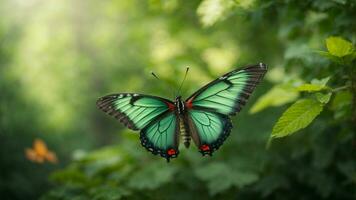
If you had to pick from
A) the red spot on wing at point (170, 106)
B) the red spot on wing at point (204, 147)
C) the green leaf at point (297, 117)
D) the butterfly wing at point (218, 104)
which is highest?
the red spot on wing at point (170, 106)

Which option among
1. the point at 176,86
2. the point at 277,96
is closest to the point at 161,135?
the point at 277,96

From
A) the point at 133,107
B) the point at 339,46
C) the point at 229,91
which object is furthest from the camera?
the point at 133,107

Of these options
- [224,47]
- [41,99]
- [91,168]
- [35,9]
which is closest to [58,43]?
[35,9]

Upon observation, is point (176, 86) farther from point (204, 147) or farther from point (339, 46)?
point (339, 46)

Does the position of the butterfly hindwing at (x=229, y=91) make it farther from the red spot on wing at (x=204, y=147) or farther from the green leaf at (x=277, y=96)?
the green leaf at (x=277, y=96)

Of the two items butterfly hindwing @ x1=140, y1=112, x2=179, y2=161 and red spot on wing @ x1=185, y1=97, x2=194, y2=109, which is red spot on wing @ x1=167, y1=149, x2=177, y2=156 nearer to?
butterfly hindwing @ x1=140, y1=112, x2=179, y2=161

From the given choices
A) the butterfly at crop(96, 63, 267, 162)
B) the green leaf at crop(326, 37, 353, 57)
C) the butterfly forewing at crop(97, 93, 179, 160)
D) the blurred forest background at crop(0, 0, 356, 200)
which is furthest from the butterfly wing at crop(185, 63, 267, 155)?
the green leaf at crop(326, 37, 353, 57)

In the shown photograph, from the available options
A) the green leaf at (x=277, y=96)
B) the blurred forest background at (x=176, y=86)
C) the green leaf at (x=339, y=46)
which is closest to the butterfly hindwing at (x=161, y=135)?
the blurred forest background at (x=176, y=86)
